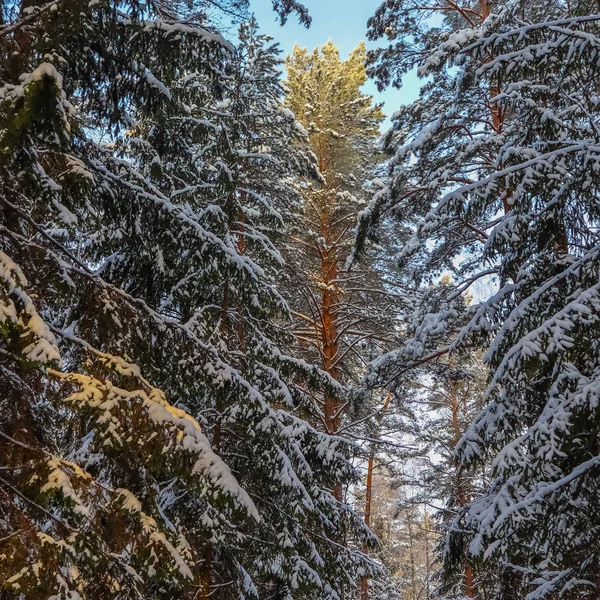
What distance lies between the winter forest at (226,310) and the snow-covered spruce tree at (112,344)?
0.06 ft

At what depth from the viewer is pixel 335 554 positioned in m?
5.81

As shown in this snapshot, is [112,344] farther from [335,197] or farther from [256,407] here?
[335,197]

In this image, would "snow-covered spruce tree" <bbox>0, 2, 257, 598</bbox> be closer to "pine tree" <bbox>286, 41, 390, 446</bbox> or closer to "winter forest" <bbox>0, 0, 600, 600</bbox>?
"winter forest" <bbox>0, 0, 600, 600</bbox>

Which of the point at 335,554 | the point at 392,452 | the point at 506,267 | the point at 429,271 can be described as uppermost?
the point at 429,271

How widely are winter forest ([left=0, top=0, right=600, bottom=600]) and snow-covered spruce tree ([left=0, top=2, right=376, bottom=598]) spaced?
0.02 m

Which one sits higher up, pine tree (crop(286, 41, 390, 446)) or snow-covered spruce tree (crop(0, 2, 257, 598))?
pine tree (crop(286, 41, 390, 446))

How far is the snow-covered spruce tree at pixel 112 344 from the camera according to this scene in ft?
8.32

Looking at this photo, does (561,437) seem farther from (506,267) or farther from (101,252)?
(101,252)

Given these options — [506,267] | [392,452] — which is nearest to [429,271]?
[506,267]

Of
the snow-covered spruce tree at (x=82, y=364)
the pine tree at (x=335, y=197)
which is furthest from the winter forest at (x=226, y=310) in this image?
the pine tree at (x=335, y=197)

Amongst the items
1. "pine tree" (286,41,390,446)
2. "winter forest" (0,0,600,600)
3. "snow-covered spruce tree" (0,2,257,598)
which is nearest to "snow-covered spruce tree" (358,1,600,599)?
"winter forest" (0,0,600,600)

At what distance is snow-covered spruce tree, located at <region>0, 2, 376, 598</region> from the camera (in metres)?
2.54

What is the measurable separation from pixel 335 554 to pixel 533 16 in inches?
314

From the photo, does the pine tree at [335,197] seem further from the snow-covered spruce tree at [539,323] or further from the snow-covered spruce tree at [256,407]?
the snow-covered spruce tree at [539,323]
